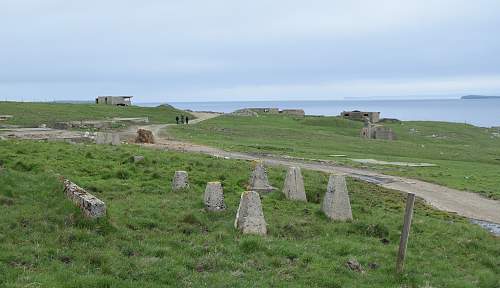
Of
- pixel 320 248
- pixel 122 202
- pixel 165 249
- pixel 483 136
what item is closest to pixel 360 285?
pixel 320 248

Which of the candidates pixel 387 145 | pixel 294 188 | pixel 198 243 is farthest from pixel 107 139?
pixel 387 145

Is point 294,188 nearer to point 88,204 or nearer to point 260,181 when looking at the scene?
point 260,181

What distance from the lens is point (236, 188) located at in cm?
1978

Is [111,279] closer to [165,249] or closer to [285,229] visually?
[165,249]

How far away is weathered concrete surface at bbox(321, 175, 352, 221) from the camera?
1622 centimetres

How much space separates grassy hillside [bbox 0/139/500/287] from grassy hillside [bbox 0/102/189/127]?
1384 inches

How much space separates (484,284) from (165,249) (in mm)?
7011

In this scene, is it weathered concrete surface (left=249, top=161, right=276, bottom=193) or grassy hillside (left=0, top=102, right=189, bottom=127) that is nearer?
weathered concrete surface (left=249, top=161, right=276, bottom=193)

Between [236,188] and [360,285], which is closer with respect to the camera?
[360,285]

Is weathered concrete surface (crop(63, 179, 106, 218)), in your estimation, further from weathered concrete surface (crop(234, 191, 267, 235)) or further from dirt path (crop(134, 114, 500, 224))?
dirt path (crop(134, 114, 500, 224))

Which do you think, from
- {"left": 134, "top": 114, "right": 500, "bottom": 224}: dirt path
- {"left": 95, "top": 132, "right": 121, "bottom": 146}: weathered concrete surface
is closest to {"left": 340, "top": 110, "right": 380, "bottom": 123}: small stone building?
{"left": 134, "top": 114, "right": 500, "bottom": 224}: dirt path

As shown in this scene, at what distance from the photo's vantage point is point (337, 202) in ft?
53.5

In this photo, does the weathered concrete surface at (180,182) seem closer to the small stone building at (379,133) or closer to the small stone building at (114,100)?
the small stone building at (379,133)

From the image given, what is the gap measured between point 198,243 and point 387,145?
41.2 meters
